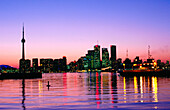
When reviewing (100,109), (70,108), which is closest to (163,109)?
(100,109)

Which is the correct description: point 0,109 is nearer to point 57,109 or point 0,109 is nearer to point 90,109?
point 57,109

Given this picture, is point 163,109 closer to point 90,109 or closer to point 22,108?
point 90,109

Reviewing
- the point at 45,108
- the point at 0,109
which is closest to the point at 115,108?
the point at 45,108

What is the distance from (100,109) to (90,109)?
3.47 feet

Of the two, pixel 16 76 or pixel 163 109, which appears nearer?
pixel 163 109

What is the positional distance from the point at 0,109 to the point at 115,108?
1235cm

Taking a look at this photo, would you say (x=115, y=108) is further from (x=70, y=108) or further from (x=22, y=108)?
(x=22, y=108)

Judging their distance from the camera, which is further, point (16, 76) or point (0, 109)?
point (16, 76)

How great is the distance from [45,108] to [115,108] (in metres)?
7.64

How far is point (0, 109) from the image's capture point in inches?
1014

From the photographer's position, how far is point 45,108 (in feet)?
86.5

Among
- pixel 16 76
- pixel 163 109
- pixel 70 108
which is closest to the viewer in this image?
pixel 163 109

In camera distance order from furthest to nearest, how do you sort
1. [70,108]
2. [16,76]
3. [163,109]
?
[16,76] < [70,108] < [163,109]

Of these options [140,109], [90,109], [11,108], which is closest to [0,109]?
[11,108]
